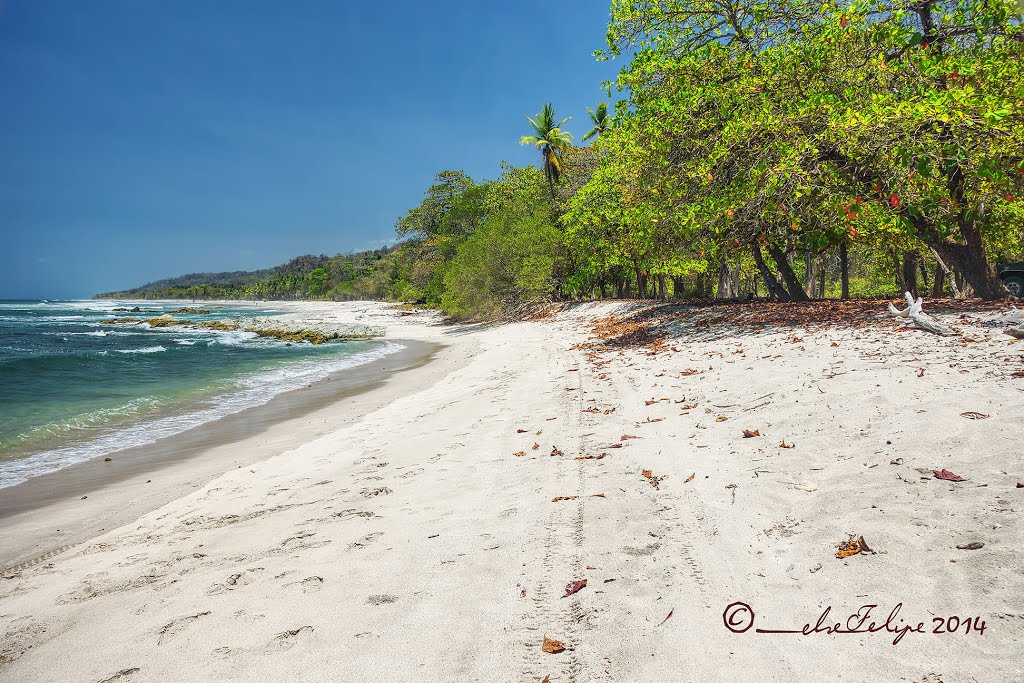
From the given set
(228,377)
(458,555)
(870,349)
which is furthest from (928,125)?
(228,377)

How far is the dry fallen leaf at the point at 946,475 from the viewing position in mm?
3387

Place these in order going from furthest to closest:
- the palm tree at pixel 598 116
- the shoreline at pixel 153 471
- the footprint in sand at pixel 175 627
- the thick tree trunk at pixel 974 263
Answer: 1. the palm tree at pixel 598 116
2. the thick tree trunk at pixel 974 263
3. the shoreline at pixel 153 471
4. the footprint in sand at pixel 175 627

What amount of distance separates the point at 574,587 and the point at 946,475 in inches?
111

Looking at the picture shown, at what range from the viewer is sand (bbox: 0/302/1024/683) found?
242 cm

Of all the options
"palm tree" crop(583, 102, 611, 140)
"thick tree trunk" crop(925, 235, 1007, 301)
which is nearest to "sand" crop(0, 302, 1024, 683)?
"thick tree trunk" crop(925, 235, 1007, 301)

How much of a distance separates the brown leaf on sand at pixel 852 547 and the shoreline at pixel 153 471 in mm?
6651

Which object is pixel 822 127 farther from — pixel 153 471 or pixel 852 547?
pixel 153 471

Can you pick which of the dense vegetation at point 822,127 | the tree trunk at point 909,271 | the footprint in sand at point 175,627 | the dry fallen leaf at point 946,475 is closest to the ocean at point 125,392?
the footprint in sand at point 175,627

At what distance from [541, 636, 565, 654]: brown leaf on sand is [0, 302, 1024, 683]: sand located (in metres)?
0.03

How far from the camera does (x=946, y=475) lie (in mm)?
3445
